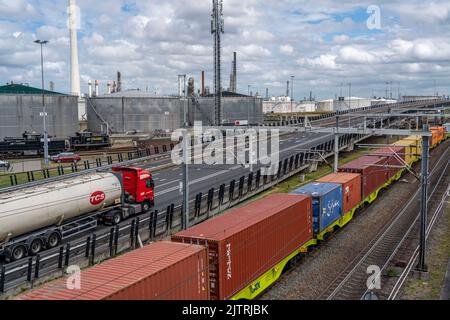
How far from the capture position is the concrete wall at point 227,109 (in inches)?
3986

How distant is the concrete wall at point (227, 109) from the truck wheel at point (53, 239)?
248 feet

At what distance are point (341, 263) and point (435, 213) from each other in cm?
1401

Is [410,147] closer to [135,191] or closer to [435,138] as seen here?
[435,138]

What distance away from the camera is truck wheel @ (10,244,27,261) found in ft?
71.6

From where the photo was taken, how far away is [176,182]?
142 ft

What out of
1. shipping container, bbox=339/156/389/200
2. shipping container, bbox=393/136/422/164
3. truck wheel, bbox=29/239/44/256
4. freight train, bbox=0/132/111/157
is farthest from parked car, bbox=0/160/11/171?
shipping container, bbox=393/136/422/164

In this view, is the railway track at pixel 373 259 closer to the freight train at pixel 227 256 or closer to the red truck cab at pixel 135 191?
the freight train at pixel 227 256

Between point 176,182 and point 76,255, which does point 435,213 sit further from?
point 76,255

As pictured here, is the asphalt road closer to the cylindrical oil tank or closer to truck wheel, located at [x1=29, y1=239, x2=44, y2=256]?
the cylindrical oil tank

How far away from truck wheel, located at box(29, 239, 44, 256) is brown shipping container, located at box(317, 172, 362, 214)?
1740 cm

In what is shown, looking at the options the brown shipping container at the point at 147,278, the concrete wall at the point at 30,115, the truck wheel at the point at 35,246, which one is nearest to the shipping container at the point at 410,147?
the truck wheel at the point at 35,246

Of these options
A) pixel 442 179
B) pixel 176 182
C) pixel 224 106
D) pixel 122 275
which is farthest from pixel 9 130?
pixel 122 275
